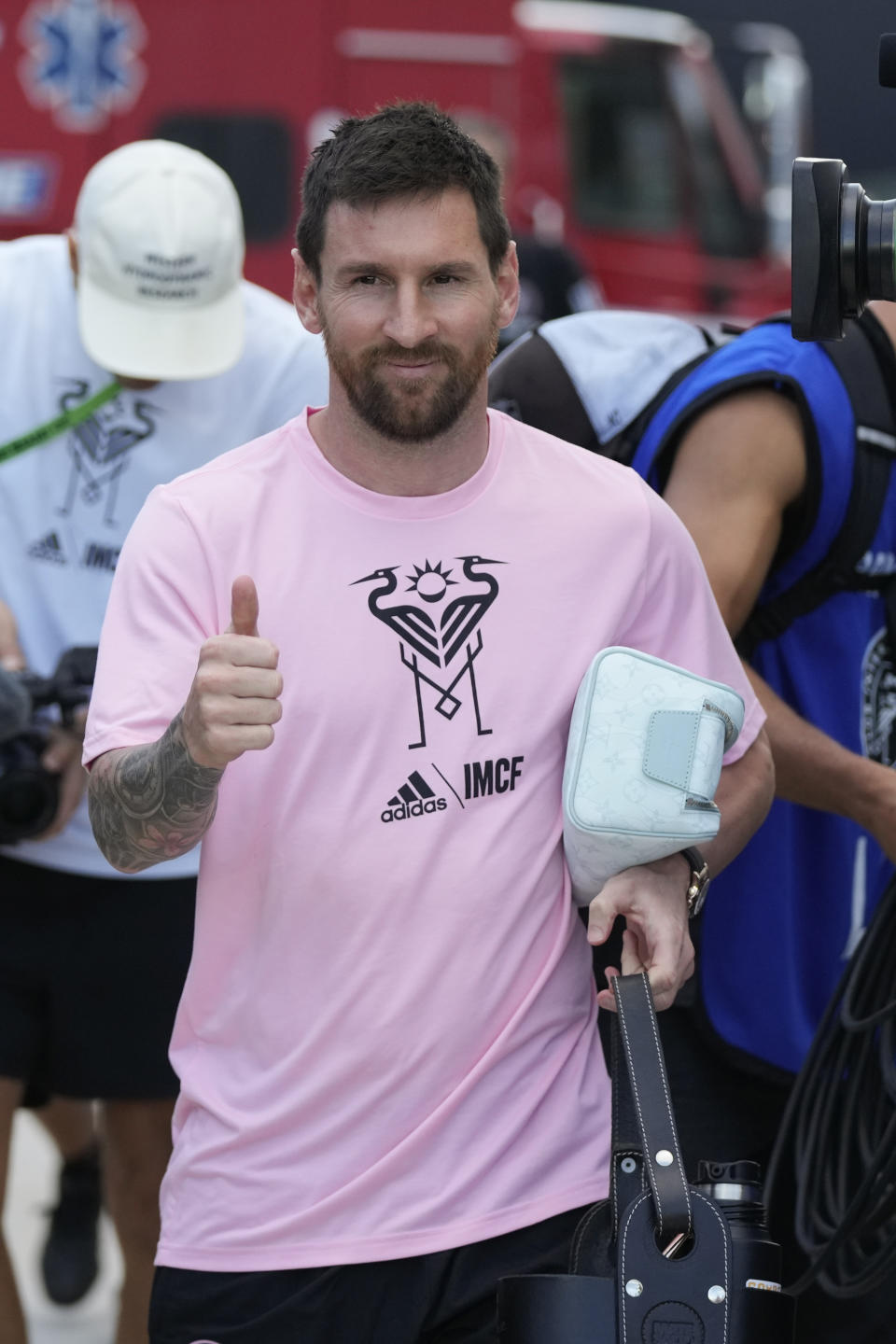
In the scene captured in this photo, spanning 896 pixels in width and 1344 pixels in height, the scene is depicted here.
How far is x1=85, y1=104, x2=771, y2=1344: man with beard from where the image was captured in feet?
6.99

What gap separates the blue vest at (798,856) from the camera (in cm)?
286

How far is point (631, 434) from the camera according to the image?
2.96 meters

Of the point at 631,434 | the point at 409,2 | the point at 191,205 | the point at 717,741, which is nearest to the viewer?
the point at 717,741

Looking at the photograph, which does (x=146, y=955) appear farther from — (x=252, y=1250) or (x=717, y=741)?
(x=717, y=741)

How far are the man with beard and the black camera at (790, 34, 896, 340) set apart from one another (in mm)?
327

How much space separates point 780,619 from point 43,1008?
1475 mm

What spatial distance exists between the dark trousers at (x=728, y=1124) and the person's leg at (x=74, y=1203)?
1633 millimetres

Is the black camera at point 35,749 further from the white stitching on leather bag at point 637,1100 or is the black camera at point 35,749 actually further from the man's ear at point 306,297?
the white stitching on leather bag at point 637,1100

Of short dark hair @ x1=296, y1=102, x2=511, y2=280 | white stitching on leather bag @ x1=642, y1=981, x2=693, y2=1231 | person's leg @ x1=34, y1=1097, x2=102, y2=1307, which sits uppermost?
short dark hair @ x1=296, y1=102, x2=511, y2=280

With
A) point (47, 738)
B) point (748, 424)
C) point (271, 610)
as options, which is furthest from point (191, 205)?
point (271, 610)

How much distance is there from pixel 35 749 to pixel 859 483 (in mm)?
1335

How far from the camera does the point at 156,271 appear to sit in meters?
3.42

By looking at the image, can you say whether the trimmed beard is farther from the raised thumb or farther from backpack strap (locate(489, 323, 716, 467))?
backpack strap (locate(489, 323, 716, 467))

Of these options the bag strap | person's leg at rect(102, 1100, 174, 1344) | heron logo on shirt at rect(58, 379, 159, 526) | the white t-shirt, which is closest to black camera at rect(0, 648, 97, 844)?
the white t-shirt
